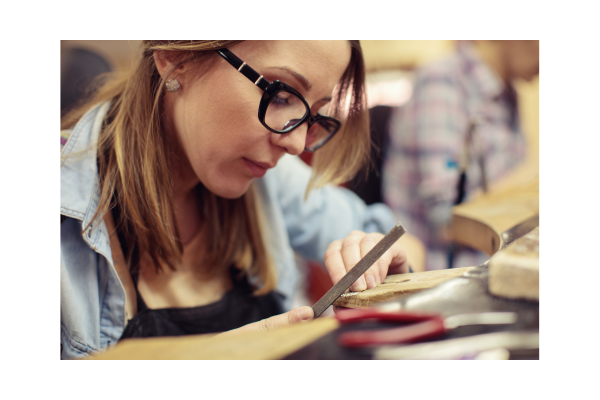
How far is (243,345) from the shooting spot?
411 millimetres

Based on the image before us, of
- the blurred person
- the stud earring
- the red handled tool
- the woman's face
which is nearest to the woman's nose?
the woman's face

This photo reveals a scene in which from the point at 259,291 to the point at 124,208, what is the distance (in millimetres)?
316

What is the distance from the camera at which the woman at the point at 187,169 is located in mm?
527

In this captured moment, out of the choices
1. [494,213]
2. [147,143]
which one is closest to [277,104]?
[147,143]

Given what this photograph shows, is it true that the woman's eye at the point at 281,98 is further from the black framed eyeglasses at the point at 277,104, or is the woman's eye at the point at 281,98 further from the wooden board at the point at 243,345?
the wooden board at the point at 243,345

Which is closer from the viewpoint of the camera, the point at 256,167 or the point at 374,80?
the point at 256,167

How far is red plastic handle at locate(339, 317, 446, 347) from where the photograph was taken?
16.2 inches

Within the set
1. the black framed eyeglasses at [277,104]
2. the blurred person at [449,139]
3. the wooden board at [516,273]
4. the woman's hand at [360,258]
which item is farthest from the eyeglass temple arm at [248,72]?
the blurred person at [449,139]

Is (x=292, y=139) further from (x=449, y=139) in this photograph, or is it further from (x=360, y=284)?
(x=449, y=139)

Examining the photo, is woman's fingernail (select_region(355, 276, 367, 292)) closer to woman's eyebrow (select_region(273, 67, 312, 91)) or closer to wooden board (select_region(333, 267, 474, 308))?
wooden board (select_region(333, 267, 474, 308))

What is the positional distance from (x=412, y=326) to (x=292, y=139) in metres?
0.30

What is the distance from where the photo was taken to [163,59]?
56 centimetres
